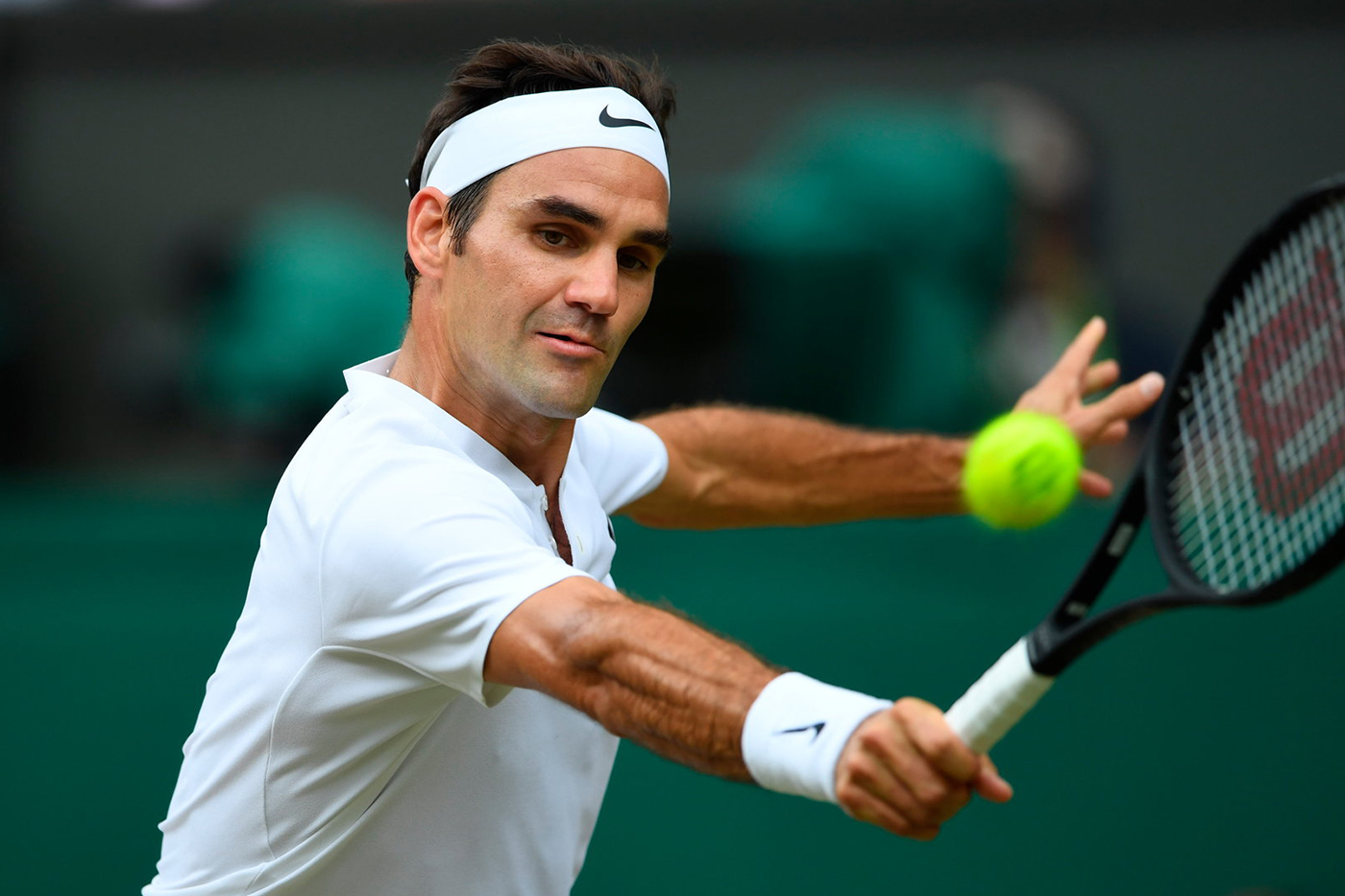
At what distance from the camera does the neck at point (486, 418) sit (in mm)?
2109

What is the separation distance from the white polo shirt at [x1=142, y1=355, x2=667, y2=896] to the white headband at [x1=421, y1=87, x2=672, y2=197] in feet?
1.00

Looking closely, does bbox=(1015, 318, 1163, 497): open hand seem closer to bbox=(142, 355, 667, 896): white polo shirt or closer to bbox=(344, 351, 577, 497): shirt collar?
bbox=(142, 355, 667, 896): white polo shirt

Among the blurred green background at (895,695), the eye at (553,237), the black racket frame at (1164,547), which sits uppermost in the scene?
the eye at (553,237)

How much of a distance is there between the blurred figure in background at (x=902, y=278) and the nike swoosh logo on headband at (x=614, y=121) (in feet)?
6.98

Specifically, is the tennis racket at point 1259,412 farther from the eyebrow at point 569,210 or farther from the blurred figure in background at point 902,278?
the blurred figure in background at point 902,278

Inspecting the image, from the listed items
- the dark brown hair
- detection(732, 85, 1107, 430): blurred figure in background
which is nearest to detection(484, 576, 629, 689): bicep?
the dark brown hair

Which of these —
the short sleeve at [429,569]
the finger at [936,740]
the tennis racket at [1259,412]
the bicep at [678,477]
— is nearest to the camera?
the finger at [936,740]

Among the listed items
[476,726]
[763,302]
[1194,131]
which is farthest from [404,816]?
[1194,131]

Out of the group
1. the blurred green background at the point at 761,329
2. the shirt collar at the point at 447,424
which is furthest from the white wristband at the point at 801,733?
the blurred green background at the point at 761,329

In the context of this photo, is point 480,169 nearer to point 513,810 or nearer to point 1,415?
point 513,810

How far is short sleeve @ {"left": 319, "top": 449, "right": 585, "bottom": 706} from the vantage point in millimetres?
1691

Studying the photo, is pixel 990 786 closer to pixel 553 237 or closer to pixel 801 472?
pixel 553 237

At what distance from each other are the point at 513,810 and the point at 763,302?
8.09 ft

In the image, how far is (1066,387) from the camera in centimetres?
265
